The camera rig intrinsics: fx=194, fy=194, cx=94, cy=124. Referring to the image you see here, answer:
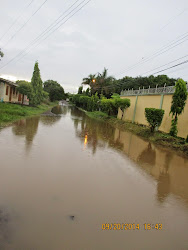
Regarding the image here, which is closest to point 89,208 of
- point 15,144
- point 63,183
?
point 63,183

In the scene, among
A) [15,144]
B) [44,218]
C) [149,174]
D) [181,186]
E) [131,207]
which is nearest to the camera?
[44,218]

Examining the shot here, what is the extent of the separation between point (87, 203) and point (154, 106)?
49.1ft

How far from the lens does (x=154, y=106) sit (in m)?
17.5

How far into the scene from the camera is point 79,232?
309cm

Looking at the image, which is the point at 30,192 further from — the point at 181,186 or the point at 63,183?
the point at 181,186

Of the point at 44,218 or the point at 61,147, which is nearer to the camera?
the point at 44,218

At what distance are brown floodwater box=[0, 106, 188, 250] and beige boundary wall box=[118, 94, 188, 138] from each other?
6750 millimetres

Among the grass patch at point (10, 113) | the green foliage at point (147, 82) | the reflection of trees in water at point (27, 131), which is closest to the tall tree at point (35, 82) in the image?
the grass patch at point (10, 113)

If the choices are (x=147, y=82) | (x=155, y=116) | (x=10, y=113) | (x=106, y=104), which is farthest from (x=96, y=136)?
(x=147, y=82)

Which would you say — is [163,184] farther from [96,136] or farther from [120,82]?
[120,82]

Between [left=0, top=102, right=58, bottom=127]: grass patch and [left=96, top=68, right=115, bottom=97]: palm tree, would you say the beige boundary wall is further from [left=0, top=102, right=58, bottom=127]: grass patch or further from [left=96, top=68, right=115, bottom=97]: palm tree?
[left=96, top=68, right=115, bottom=97]: palm tree

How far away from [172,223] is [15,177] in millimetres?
3626

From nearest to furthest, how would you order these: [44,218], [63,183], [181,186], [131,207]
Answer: [44,218] < [131,207] < [63,183] < [181,186]

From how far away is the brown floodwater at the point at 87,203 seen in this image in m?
2.97
